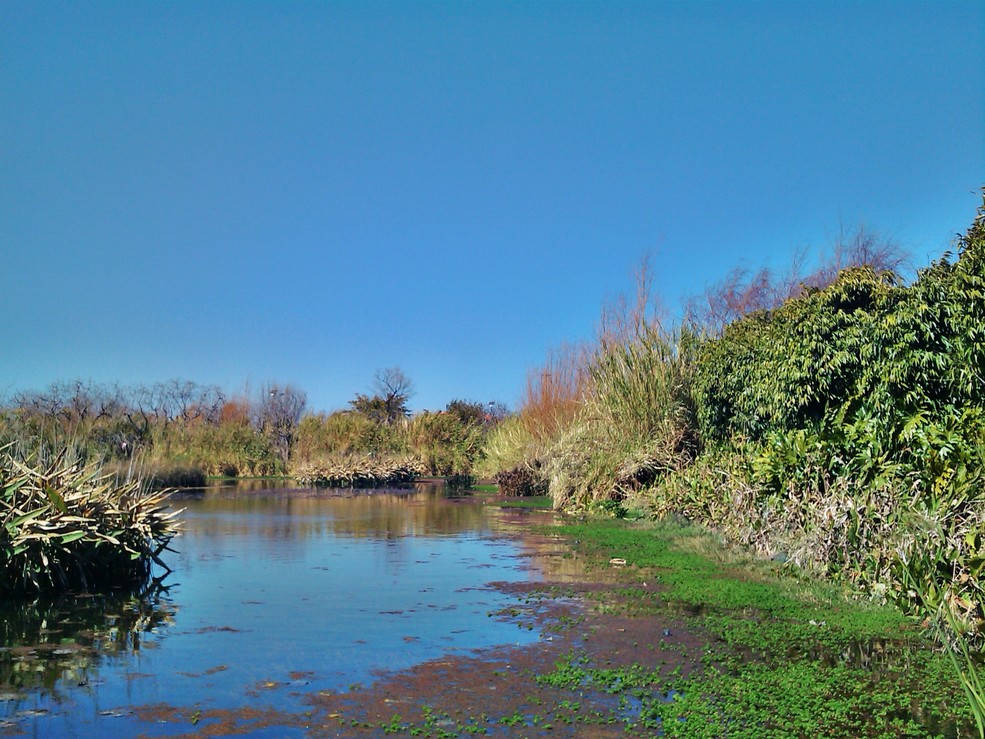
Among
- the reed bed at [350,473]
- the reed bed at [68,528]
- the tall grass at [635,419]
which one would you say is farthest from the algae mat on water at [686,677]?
the reed bed at [350,473]

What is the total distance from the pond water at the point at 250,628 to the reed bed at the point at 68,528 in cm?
44

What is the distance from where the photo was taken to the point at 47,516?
9.51 metres

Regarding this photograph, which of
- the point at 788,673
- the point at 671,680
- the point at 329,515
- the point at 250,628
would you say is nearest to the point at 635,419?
the point at 329,515

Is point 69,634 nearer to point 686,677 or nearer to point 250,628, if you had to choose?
point 250,628

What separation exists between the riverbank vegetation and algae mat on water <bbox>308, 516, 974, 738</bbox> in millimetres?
676

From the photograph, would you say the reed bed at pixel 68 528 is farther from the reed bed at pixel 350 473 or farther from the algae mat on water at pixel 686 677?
the reed bed at pixel 350 473

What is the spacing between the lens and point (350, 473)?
3366 centimetres

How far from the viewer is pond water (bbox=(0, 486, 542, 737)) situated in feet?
19.8

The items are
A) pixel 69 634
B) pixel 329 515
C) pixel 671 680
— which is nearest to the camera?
pixel 671 680

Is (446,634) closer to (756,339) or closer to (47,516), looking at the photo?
(47,516)

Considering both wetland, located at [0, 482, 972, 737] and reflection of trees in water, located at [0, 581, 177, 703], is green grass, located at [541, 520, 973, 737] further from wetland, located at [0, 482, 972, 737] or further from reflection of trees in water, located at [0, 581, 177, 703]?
reflection of trees in water, located at [0, 581, 177, 703]

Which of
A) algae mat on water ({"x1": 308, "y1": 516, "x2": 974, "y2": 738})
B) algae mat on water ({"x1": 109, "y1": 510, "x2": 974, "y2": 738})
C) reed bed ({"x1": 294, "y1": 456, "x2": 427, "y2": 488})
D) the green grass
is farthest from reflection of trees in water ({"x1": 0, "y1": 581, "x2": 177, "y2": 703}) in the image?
reed bed ({"x1": 294, "y1": 456, "x2": 427, "y2": 488})

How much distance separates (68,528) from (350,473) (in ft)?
79.1

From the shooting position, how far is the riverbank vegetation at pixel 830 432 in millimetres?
8320
